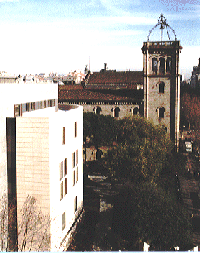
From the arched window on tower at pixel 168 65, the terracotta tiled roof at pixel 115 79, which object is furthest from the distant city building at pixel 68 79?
the arched window on tower at pixel 168 65

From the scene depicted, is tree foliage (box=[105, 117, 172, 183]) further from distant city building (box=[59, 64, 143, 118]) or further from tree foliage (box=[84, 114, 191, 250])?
distant city building (box=[59, 64, 143, 118])

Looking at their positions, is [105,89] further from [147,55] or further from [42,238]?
[42,238]

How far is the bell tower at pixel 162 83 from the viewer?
65688mm

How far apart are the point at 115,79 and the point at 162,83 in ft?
50.8

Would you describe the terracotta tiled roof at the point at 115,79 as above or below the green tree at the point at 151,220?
above

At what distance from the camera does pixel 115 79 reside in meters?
78.9

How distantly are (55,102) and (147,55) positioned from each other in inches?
1240

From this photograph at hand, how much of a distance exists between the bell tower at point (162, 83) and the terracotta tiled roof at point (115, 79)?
29.3ft

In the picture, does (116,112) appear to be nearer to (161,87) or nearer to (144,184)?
(161,87)

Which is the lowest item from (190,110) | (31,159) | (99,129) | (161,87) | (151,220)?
(151,220)

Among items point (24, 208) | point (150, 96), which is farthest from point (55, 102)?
point (150, 96)

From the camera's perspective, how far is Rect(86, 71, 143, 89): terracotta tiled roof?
77562 millimetres

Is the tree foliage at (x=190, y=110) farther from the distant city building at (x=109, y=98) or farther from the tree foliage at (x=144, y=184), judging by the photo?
the tree foliage at (x=144, y=184)

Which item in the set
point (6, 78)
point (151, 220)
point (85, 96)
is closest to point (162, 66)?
point (85, 96)
